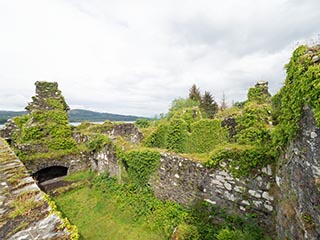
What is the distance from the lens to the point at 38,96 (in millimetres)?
12227

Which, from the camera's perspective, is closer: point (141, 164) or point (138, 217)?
point (138, 217)

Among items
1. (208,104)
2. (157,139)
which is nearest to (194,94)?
(208,104)

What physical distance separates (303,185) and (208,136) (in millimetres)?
6711

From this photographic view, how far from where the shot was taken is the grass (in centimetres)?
596

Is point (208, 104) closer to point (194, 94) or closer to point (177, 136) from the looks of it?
point (194, 94)

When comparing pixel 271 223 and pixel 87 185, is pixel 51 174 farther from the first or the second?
pixel 271 223

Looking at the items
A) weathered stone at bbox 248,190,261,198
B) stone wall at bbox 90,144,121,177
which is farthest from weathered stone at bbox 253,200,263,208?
stone wall at bbox 90,144,121,177

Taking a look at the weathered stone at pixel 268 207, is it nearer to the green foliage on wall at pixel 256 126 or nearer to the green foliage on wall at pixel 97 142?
the green foliage on wall at pixel 256 126

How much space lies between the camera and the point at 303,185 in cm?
271

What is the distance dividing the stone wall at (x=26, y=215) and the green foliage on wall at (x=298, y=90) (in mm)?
3383

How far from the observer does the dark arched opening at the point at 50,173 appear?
10.4 m

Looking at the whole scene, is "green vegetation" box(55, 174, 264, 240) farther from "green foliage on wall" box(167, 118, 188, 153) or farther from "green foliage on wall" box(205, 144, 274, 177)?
"green foliage on wall" box(167, 118, 188, 153)

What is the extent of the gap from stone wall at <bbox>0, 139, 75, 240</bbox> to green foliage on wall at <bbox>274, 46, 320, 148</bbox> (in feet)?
11.1

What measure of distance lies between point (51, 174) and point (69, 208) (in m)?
4.49
